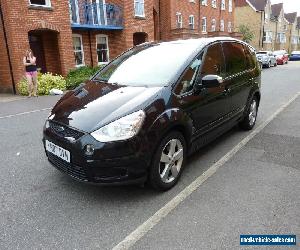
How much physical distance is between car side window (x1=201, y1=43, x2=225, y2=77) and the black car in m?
0.01

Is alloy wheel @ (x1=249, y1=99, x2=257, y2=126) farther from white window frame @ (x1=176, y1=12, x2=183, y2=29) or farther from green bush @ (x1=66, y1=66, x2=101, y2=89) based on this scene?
white window frame @ (x1=176, y1=12, x2=183, y2=29)

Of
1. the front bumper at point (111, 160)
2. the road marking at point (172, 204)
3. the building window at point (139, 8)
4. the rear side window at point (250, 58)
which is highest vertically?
the building window at point (139, 8)

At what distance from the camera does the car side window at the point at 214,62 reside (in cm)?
411

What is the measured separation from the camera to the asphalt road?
2.74 m

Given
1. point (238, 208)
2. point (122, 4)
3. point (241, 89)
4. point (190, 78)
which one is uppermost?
point (122, 4)

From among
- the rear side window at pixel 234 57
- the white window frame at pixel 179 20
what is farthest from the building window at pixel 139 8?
the rear side window at pixel 234 57

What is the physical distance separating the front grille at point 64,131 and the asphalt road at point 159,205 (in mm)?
776

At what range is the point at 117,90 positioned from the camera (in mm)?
3701

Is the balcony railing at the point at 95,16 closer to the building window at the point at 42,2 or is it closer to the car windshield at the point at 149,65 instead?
the building window at the point at 42,2

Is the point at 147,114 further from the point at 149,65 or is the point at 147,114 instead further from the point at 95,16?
the point at 95,16

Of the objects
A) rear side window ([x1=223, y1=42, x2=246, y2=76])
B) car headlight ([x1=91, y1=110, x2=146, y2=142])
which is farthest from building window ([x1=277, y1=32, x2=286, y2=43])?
car headlight ([x1=91, y1=110, x2=146, y2=142])

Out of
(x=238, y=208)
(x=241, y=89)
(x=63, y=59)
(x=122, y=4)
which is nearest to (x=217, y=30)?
(x=122, y=4)

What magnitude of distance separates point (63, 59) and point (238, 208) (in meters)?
13.5

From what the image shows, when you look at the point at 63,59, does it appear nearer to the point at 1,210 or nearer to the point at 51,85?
the point at 51,85
